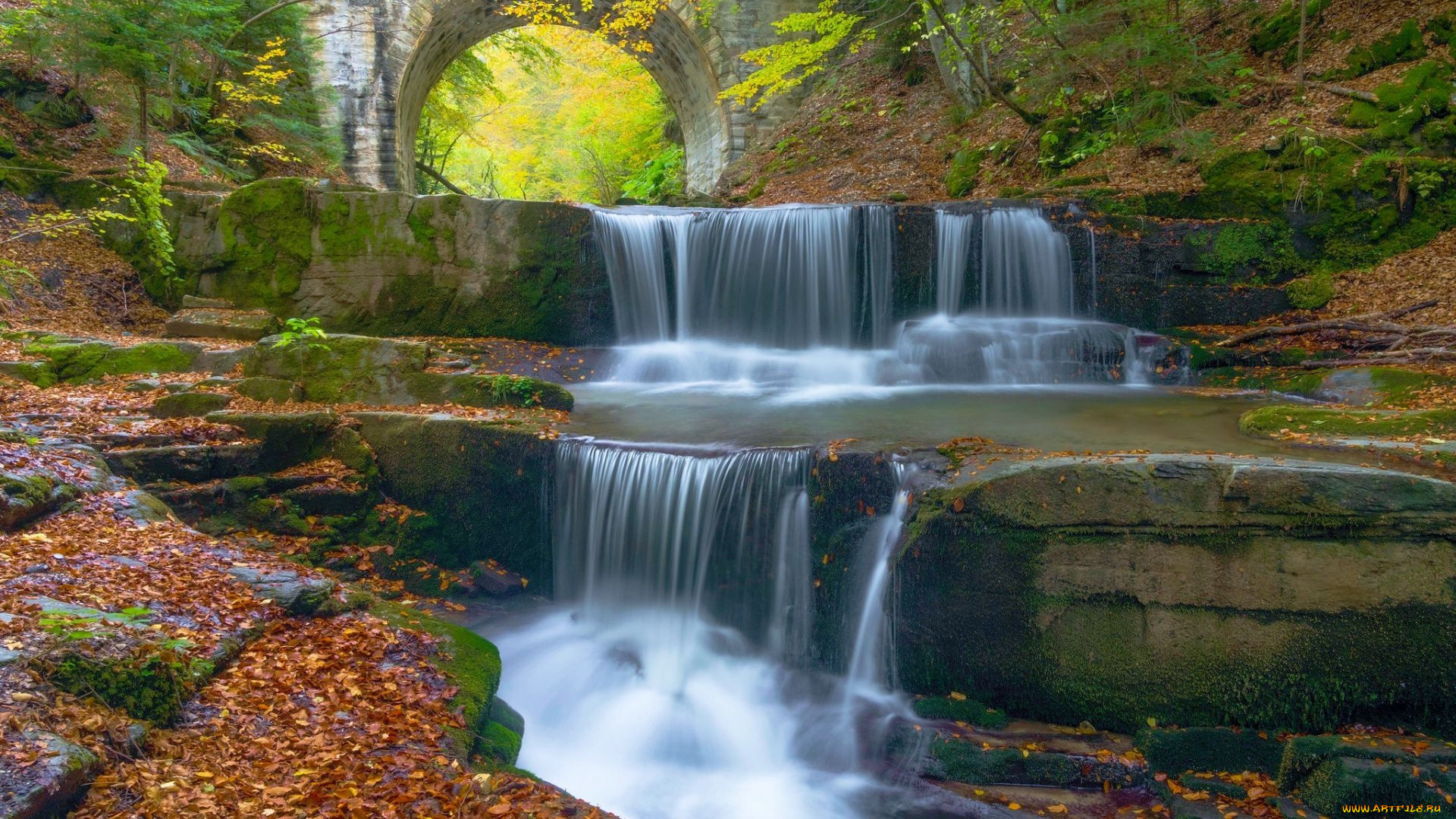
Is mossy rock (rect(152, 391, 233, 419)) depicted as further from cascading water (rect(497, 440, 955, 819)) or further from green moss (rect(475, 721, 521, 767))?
green moss (rect(475, 721, 521, 767))

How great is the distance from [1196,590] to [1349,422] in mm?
2417

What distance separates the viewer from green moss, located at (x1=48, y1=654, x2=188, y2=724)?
2.75 metres

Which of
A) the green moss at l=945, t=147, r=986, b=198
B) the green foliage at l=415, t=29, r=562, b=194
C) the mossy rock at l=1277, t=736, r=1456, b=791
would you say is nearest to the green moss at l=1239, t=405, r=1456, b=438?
the mossy rock at l=1277, t=736, r=1456, b=791

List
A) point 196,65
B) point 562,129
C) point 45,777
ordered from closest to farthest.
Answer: point 45,777 < point 196,65 < point 562,129

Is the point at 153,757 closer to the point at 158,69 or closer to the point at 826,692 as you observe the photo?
the point at 826,692

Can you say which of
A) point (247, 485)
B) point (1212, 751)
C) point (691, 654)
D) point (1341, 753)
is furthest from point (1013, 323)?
point (247, 485)

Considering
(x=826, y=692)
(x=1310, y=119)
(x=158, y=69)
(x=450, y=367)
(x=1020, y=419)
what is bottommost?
(x=826, y=692)

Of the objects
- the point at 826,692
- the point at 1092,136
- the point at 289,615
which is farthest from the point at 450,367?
the point at 1092,136

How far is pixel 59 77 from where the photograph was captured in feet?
33.9

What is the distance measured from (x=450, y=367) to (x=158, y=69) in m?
6.29

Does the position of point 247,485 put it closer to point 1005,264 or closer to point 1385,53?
point 1005,264

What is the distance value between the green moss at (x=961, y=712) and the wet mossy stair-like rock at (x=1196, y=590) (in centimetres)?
10

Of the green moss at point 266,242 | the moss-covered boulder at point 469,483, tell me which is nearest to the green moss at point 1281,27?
the moss-covered boulder at point 469,483

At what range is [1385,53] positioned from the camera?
10.1 metres
